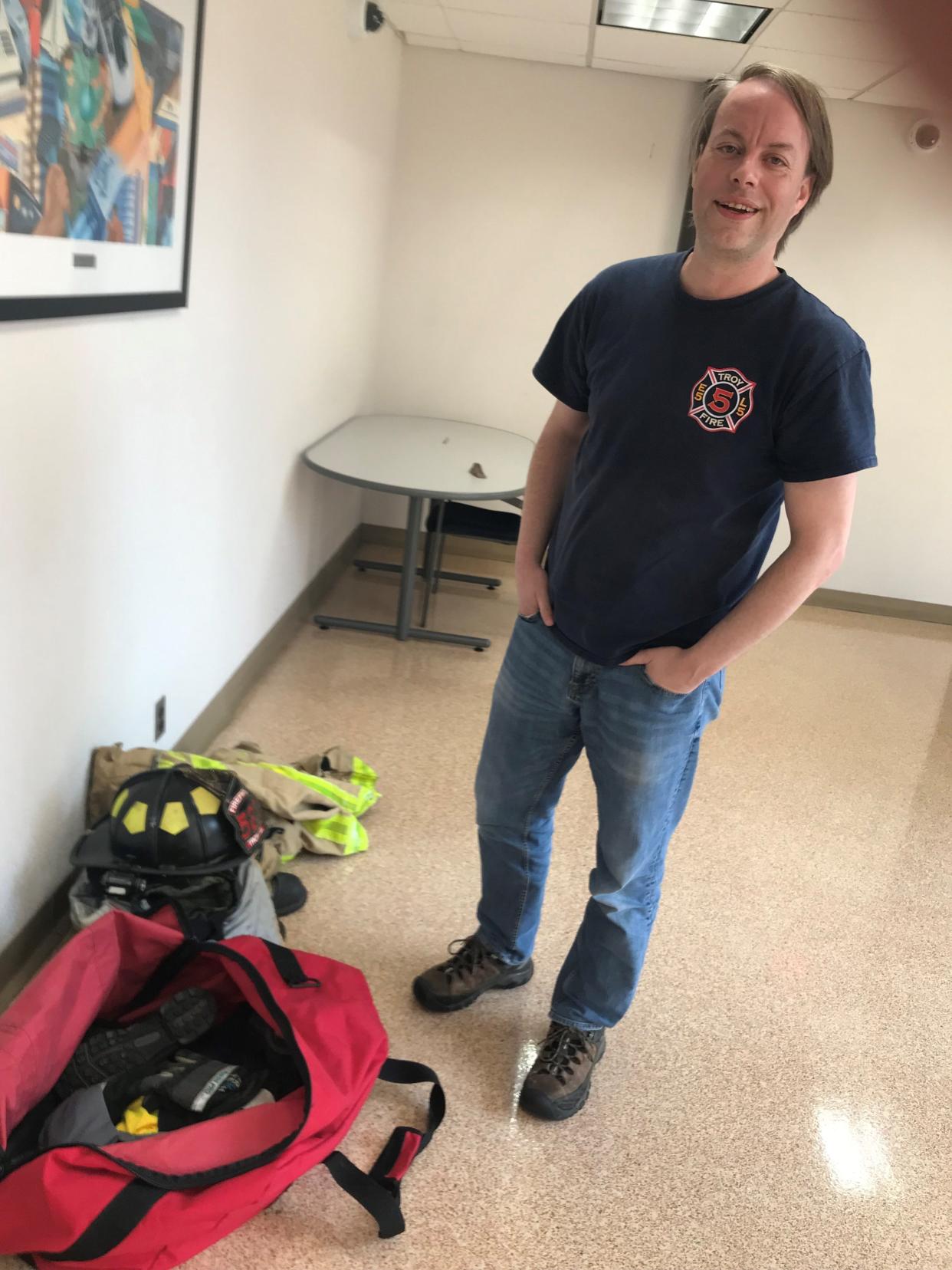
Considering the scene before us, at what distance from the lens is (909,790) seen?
300 cm

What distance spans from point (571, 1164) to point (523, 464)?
8.81 feet

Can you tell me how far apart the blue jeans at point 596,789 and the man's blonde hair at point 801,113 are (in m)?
0.67

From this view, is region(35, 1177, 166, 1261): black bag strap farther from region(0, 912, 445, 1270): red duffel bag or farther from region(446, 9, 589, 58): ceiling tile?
region(446, 9, 589, 58): ceiling tile

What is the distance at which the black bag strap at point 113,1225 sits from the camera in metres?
1.21

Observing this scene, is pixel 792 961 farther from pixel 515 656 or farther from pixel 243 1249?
pixel 243 1249

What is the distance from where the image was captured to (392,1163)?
1.50m

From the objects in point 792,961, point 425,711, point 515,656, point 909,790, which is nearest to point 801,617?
point 909,790

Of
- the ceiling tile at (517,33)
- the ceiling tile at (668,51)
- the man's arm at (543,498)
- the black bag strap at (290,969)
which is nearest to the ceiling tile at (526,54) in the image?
the ceiling tile at (517,33)

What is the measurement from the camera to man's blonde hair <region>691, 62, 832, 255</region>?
1.15 meters

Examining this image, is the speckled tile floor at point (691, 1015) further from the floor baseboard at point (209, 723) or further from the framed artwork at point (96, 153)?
the framed artwork at point (96, 153)

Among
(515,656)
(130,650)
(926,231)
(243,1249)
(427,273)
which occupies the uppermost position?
(926,231)

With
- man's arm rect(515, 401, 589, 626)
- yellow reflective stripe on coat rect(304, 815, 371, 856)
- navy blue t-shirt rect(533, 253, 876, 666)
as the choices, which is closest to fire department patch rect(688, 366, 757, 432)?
navy blue t-shirt rect(533, 253, 876, 666)

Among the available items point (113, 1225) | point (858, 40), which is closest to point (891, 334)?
point (113, 1225)

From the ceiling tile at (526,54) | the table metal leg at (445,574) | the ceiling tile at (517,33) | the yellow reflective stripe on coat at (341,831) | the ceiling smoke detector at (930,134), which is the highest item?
the ceiling tile at (526,54)
